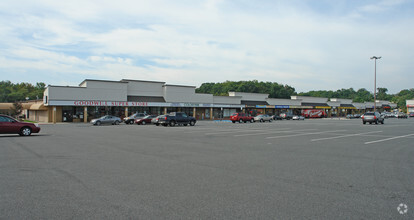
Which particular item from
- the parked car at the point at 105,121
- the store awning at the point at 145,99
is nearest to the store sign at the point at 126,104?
the store awning at the point at 145,99

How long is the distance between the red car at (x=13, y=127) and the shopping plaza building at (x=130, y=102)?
1043 inches

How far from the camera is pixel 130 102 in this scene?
51.5 metres

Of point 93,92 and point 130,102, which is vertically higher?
point 93,92

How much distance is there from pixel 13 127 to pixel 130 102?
105 ft

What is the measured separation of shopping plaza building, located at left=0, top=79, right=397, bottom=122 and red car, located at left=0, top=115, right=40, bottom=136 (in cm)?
2648

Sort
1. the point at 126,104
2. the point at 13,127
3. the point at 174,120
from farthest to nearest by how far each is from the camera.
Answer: the point at 126,104 → the point at 174,120 → the point at 13,127

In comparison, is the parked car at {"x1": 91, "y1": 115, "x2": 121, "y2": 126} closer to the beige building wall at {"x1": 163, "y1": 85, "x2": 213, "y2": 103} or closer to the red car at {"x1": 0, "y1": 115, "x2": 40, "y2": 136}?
the beige building wall at {"x1": 163, "y1": 85, "x2": 213, "y2": 103}

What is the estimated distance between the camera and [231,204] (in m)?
5.24

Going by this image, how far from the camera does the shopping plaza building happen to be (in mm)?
46791

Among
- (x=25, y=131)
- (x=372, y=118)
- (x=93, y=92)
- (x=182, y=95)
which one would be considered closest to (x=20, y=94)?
(x=93, y=92)

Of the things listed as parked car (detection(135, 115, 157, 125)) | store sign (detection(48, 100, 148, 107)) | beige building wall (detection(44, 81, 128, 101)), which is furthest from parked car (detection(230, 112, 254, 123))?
beige building wall (detection(44, 81, 128, 101))

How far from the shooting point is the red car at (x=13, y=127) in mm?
19234

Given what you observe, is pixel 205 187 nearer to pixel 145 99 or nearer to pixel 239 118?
pixel 239 118

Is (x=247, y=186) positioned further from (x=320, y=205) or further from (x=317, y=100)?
(x=317, y=100)
